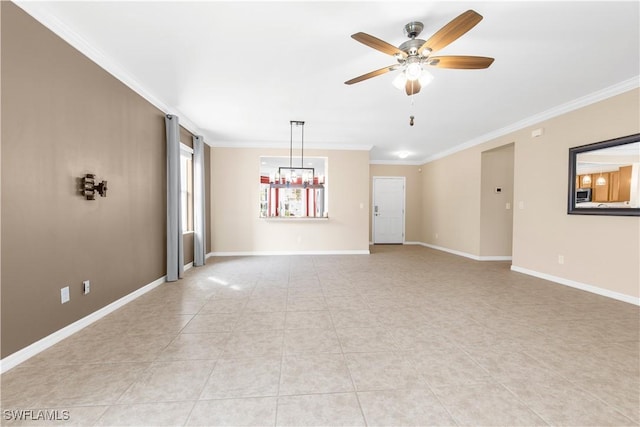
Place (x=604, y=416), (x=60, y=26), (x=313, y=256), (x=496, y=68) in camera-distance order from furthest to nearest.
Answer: (x=313, y=256) → (x=496, y=68) → (x=60, y=26) → (x=604, y=416)

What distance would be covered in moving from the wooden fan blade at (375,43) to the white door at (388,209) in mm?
6013

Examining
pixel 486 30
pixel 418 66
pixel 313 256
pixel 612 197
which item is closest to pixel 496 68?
pixel 486 30

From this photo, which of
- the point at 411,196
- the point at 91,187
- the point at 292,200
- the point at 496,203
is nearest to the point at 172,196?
the point at 91,187

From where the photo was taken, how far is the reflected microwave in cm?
356

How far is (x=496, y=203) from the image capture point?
5719mm

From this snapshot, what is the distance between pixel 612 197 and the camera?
3295 millimetres

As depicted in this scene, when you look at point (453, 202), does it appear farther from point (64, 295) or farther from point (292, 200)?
point (64, 295)

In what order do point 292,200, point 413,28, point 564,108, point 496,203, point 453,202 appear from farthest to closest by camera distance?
1. point 292,200
2. point 453,202
3. point 496,203
4. point 564,108
5. point 413,28

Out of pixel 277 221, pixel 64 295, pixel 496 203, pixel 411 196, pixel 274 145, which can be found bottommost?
pixel 64 295

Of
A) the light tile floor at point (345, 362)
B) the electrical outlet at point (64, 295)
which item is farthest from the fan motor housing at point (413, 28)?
the electrical outlet at point (64, 295)

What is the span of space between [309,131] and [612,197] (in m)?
4.52

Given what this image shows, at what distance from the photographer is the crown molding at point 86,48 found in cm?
198

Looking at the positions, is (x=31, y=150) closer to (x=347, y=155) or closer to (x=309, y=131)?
(x=309, y=131)

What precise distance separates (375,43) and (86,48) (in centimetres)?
262
